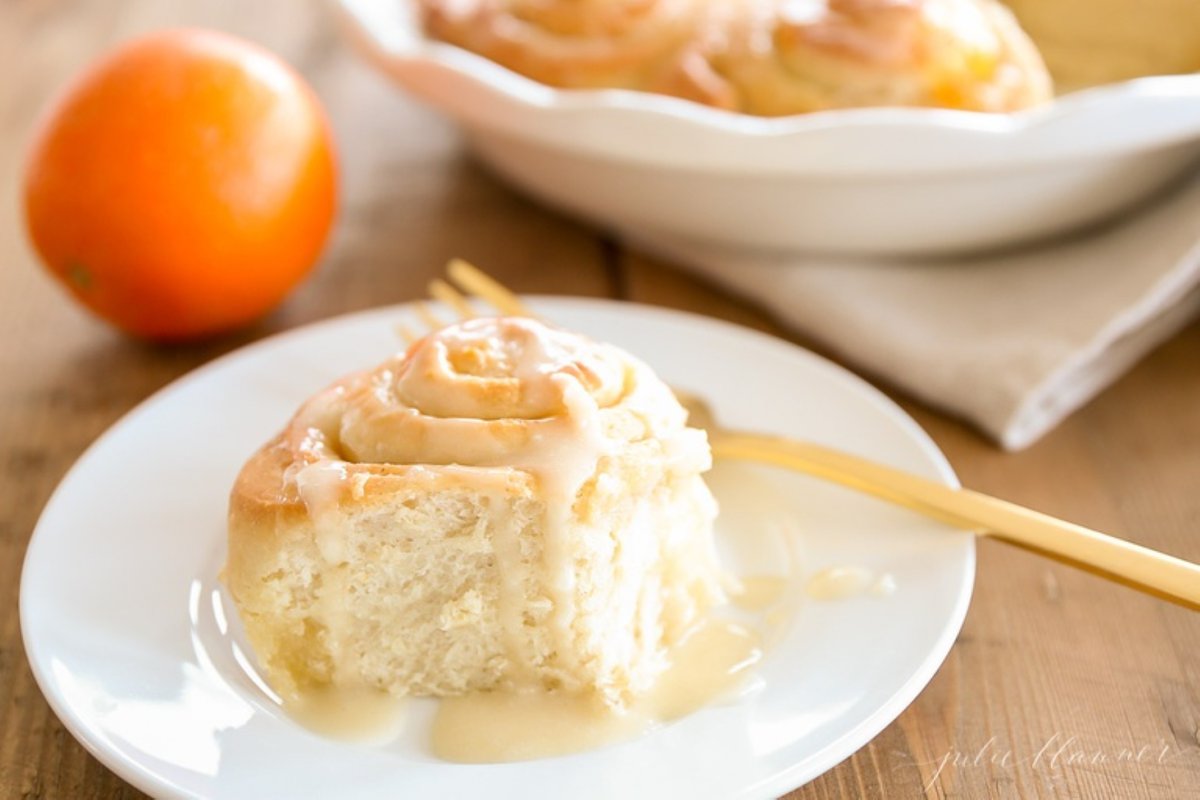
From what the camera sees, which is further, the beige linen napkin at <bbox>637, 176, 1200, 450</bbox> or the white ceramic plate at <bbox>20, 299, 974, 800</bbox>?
the beige linen napkin at <bbox>637, 176, 1200, 450</bbox>

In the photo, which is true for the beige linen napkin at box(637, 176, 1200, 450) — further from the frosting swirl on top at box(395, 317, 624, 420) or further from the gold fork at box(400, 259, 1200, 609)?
the frosting swirl on top at box(395, 317, 624, 420)

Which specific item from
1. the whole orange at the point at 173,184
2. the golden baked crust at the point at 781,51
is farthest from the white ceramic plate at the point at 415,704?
the golden baked crust at the point at 781,51

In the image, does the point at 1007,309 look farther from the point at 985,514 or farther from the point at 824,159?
the point at 985,514

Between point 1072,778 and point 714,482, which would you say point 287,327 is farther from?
point 1072,778

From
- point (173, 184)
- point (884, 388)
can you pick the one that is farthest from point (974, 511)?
point (173, 184)

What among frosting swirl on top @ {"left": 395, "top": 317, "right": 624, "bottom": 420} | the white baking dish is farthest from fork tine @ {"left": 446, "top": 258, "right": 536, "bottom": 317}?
frosting swirl on top @ {"left": 395, "top": 317, "right": 624, "bottom": 420}

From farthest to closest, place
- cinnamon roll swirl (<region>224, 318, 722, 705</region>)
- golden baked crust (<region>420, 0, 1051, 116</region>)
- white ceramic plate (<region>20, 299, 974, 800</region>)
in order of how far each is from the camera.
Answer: golden baked crust (<region>420, 0, 1051, 116</region>) < cinnamon roll swirl (<region>224, 318, 722, 705</region>) < white ceramic plate (<region>20, 299, 974, 800</region>)

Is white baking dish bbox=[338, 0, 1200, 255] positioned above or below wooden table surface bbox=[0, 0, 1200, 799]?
above

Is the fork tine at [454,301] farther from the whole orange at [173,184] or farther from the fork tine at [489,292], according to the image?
the whole orange at [173,184]
